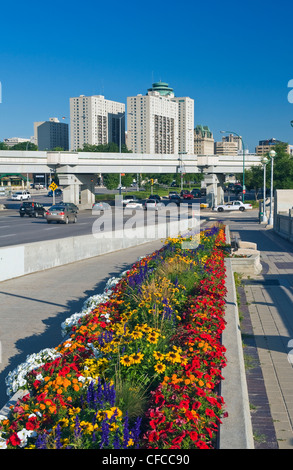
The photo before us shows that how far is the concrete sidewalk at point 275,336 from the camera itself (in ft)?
19.4

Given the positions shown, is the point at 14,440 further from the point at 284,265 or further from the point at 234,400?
the point at 284,265

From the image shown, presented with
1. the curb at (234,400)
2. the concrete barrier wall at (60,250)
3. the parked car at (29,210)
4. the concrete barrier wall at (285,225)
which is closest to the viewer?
the curb at (234,400)

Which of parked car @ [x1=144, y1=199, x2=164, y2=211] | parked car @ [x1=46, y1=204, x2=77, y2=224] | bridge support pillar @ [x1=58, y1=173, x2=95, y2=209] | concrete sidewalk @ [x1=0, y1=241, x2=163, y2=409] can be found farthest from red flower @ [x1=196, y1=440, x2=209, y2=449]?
bridge support pillar @ [x1=58, y1=173, x2=95, y2=209]

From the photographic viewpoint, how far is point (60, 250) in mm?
16953

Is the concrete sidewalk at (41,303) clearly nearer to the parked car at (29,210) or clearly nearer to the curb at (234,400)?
the curb at (234,400)

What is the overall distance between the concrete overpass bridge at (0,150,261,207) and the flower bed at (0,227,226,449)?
5323cm

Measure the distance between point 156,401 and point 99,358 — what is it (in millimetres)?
1358

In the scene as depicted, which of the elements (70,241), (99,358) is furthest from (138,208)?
(99,358)

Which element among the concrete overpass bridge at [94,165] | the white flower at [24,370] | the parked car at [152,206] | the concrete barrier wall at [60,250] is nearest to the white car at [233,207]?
the concrete overpass bridge at [94,165]

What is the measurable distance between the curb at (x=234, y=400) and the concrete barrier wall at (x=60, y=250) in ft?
26.2

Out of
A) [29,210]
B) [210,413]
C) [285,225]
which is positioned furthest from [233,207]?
[210,413]

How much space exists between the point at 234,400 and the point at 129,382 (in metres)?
1.05

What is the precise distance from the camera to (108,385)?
4793mm
